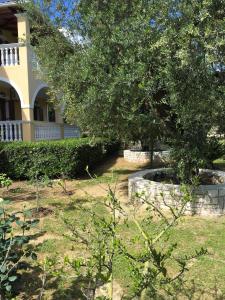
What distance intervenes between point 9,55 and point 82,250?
11.3 meters

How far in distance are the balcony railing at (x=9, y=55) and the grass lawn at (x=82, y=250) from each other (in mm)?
6554

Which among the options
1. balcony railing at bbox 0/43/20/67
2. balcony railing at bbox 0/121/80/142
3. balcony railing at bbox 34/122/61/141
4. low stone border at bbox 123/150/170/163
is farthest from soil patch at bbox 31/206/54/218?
low stone border at bbox 123/150/170/163

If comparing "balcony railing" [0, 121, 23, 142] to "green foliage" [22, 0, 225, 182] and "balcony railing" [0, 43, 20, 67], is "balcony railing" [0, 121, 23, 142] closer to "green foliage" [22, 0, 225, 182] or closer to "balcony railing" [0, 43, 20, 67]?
"balcony railing" [0, 43, 20, 67]

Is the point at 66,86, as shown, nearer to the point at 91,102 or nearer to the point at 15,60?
the point at 91,102

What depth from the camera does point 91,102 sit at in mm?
7004

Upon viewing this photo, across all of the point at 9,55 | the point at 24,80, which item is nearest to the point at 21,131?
the point at 24,80

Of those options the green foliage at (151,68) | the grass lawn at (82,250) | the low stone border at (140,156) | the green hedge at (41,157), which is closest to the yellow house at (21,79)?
the green hedge at (41,157)

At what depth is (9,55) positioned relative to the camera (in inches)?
570

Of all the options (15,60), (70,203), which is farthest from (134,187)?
(15,60)

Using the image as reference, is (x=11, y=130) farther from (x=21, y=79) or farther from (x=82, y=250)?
(x=82, y=250)

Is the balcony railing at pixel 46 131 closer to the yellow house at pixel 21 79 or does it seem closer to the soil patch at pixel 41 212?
the yellow house at pixel 21 79

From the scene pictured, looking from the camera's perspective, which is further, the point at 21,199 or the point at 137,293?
the point at 21,199

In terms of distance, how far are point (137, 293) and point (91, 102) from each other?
5.07 meters

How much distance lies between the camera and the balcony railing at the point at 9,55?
1429 cm
